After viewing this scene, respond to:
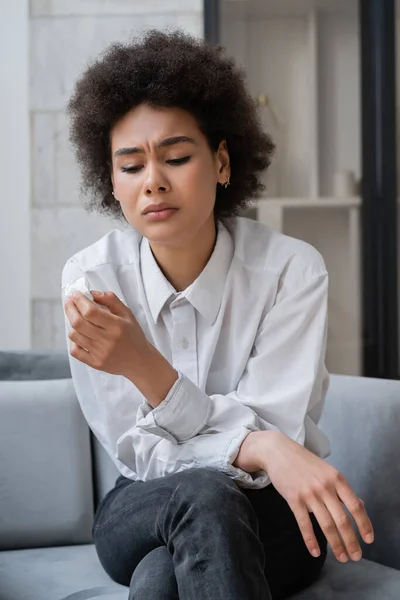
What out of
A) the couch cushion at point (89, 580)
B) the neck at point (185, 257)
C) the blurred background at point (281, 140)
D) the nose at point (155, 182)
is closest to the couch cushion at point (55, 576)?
the couch cushion at point (89, 580)

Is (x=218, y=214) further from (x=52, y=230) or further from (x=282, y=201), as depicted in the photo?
(x=52, y=230)

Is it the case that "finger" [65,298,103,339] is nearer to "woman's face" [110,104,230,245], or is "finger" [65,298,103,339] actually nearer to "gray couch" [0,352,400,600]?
"woman's face" [110,104,230,245]

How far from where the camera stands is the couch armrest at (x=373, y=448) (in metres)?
1.46

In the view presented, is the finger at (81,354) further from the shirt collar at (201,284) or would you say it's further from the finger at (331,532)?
the finger at (331,532)

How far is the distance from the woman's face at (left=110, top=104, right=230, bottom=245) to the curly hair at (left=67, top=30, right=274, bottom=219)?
0.09 feet

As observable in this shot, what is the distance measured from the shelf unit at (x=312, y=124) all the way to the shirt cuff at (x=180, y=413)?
62.4 inches

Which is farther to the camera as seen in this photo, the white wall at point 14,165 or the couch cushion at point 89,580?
the white wall at point 14,165

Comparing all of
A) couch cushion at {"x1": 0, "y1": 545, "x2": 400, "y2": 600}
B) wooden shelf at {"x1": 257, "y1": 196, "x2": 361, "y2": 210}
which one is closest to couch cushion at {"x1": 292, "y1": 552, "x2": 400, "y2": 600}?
couch cushion at {"x1": 0, "y1": 545, "x2": 400, "y2": 600}

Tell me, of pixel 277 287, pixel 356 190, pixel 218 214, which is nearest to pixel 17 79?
pixel 356 190

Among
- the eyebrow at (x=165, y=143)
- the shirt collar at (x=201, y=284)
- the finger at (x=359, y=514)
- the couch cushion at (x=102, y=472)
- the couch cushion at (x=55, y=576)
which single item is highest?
the eyebrow at (x=165, y=143)

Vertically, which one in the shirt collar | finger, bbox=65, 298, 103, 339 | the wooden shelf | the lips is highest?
the wooden shelf

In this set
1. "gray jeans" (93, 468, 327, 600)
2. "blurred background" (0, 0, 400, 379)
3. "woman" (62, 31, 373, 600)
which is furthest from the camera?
"blurred background" (0, 0, 400, 379)

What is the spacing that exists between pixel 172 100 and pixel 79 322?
41cm

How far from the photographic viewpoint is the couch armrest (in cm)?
146
